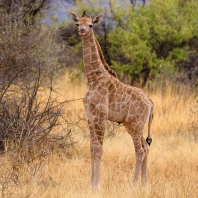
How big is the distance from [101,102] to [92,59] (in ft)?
1.79

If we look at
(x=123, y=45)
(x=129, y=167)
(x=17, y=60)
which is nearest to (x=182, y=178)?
(x=129, y=167)

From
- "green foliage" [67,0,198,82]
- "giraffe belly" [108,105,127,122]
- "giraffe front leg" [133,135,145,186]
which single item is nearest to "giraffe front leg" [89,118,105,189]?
"giraffe belly" [108,105,127,122]

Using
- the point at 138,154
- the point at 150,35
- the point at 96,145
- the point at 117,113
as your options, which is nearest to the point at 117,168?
the point at 138,154

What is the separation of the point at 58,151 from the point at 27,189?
7.69 feet

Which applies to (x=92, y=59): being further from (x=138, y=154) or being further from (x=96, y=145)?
(x=138, y=154)

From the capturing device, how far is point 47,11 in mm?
14141

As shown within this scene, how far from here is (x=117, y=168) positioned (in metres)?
7.42

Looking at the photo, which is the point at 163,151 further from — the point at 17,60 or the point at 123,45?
the point at 123,45

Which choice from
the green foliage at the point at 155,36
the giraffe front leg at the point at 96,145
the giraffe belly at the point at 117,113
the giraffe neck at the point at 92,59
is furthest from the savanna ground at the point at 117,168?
the green foliage at the point at 155,36

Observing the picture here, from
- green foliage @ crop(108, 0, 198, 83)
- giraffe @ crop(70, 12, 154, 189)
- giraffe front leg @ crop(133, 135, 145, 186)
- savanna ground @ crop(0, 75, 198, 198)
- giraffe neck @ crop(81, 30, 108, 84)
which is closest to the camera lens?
savanna ground @ crop(0, 75, 198, 198)

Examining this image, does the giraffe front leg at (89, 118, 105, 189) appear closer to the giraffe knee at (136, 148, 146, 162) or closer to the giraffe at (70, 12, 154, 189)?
the giraffe at (70, 12, 154, 189)

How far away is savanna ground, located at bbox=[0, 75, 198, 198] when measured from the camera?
223 inches

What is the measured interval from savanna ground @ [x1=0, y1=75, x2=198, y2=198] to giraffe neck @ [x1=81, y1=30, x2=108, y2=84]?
127cm

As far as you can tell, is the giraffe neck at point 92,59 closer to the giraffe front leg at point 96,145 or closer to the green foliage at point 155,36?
the giraffe front leg at point 96,145
